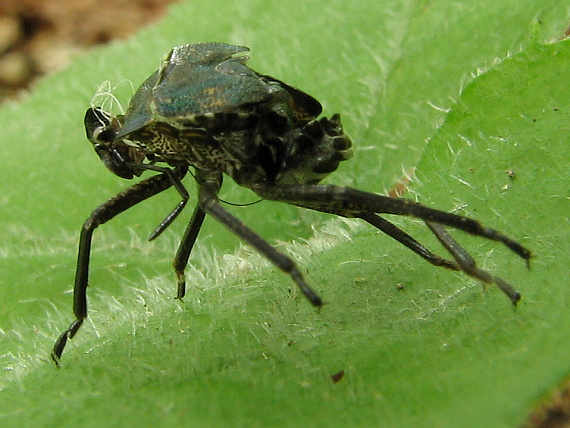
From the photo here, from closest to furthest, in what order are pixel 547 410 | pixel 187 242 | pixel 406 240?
pixel 547 410 < pixel 406 240 < pixel 187 242

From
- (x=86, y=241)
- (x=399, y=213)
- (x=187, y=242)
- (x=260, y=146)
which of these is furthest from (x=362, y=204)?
(x=86, y=241)

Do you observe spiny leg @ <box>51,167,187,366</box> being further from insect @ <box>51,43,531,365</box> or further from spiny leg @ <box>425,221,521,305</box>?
spiny leg @ <box>425,221,521,305</box>

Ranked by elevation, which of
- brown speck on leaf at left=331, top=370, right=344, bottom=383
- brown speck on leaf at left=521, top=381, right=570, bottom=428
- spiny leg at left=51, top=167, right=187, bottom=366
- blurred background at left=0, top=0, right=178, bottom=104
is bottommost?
blurred background at left=0, top=0, right=178, bottom=104

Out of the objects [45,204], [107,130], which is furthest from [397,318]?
[45,204]

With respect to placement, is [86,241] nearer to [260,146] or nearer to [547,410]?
[260,146]

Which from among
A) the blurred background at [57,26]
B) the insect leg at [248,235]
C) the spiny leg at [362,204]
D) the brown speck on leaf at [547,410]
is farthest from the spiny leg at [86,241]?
the blurred background at [57,26]

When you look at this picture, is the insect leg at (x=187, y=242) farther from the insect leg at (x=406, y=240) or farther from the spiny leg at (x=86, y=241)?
the insect leg at (x=406, y=240)

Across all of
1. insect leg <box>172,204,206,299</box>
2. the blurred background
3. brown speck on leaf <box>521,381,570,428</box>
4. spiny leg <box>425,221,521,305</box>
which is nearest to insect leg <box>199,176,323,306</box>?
insect leg <box>172,204,206,299</box>
